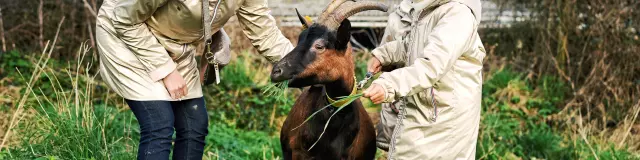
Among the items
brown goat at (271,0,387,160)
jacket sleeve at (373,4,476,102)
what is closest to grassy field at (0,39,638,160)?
brown goat at (271,0,387,160)

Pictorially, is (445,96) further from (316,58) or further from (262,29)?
(262,29)

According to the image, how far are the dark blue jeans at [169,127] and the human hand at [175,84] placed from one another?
7 centimetres

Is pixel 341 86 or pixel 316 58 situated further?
pixel 341 86

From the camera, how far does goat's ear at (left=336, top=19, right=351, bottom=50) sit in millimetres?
5344

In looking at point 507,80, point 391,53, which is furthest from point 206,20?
point 507,80

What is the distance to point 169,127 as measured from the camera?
226 inches

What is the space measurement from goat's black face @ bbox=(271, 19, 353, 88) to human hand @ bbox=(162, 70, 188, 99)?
884 millimetres

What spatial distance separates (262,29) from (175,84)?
714 millimetres

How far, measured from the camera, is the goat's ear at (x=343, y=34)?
5.34m

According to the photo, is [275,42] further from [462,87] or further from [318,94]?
[462,87]

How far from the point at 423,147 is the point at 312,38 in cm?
90

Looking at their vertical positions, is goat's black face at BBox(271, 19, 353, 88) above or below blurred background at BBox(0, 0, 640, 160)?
above

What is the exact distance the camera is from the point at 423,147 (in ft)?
17.7

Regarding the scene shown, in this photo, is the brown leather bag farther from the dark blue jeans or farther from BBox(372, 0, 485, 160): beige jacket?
BBox(372, 0, 485, 160): beige jacket
